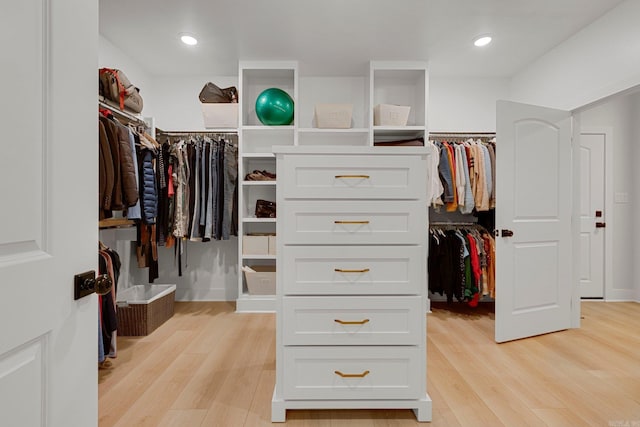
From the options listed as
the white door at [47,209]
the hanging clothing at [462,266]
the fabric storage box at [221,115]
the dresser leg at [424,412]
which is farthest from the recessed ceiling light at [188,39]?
the dresser leg at [424,412]

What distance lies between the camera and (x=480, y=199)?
3430 mm

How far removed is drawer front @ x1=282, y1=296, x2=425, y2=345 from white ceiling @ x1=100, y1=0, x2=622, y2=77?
2.14 m

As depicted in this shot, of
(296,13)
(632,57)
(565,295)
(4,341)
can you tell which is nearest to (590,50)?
(632,57)

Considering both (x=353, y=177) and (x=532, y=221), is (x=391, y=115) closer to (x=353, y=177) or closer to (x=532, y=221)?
(x=532, y=221)

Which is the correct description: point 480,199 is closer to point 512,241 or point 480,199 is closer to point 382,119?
point 512,241

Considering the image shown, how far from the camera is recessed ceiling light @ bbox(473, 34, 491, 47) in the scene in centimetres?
308

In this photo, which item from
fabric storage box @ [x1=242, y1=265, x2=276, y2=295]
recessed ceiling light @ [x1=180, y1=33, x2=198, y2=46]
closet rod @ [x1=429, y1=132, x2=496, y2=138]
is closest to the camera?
recessed ceiling light @ [x1=180, y1=33, x2=198, y2=46]

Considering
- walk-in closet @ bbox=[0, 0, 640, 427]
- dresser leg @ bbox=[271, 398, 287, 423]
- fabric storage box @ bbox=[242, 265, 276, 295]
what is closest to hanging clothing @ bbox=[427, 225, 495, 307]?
walk-in closet @ bbox=[0, 0, 640, 427]

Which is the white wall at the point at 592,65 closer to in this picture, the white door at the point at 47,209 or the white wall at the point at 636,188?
the white wall at the point at 636,188

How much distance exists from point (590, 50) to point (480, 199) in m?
1.47

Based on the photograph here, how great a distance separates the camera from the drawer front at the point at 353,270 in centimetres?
170

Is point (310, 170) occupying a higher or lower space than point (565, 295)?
higher

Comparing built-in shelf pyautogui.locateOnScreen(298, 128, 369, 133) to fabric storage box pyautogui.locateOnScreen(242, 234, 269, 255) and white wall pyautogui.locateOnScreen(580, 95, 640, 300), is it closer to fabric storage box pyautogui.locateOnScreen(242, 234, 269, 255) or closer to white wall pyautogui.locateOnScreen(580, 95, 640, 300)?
fabric storage box pyautogui.locateOnScreen(242, 234, 269, 255)

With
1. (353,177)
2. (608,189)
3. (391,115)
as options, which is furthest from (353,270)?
(608,189)
